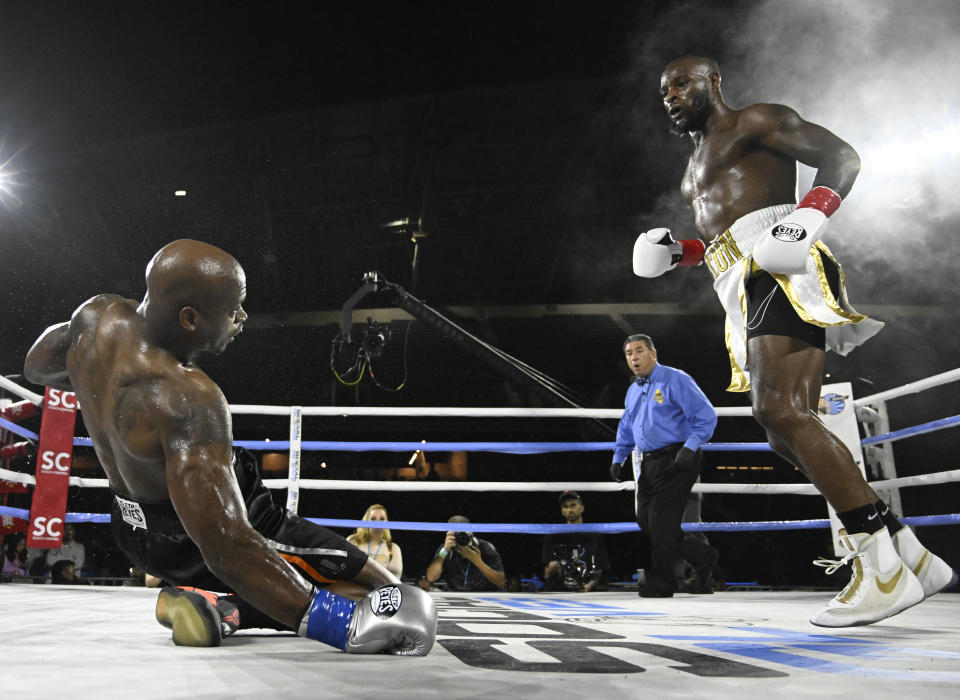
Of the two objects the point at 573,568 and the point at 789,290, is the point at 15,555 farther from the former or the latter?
the point at 789,290

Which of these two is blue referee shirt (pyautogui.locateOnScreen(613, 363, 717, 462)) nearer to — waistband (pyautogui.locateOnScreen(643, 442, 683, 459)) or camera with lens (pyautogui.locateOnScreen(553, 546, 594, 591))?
waistband (pyautogui.locateOnScreen(643, 442, 683, 459))

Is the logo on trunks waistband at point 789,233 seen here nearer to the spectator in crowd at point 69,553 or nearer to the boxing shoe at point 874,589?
the boxing shoe at point 874,589

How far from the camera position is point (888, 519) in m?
1.38

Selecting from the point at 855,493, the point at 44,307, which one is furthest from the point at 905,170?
the point at 44,307

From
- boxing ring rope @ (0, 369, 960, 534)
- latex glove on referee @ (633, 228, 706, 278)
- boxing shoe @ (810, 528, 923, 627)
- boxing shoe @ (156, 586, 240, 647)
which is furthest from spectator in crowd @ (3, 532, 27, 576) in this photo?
boxing shoe @ (810, 528, 923, 627)

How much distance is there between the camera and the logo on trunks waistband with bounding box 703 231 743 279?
5.31 feet

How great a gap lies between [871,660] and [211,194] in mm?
7712

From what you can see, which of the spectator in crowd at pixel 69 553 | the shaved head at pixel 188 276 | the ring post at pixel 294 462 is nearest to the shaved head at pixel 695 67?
the shaved head at pixel 188 276

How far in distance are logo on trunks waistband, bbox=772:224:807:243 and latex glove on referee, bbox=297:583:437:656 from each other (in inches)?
38.8

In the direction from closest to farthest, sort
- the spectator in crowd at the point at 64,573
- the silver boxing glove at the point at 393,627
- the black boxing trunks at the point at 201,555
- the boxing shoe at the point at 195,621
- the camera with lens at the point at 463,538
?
the silver boxing glove at the point at 393,627 → the boxing shoe at the point at 195,621 → the black boxing trunks at the point at 201,555 → the camera with lens at the point at 463,538 → the spectator in crowd at the point at 64,573

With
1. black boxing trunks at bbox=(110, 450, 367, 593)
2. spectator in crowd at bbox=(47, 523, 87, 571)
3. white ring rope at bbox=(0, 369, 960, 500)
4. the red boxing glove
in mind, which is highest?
the red boxing glove

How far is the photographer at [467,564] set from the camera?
10.9 ft

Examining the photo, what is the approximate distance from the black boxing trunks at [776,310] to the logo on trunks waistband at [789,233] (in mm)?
134

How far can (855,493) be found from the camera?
137 cm
